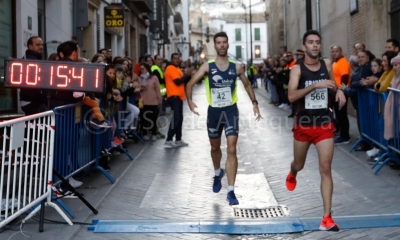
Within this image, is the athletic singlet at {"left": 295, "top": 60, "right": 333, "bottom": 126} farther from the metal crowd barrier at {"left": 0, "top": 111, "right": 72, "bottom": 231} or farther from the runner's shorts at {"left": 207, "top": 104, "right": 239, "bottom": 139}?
the metal crowd barrier at {"left": 0, "top": 111, "right": 72, "bottom": 231}

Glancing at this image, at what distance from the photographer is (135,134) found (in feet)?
47.6

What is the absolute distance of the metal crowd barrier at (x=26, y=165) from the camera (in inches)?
236

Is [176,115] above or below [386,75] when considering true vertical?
below

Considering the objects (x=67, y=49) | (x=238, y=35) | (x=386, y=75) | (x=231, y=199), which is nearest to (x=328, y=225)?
(x=231, y=199)

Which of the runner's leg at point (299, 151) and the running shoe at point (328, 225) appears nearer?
the running shoe at point (328, 225)

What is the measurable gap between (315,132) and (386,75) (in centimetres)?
451

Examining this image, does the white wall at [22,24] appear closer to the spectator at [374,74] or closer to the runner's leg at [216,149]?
the runner's leg at [216,149]

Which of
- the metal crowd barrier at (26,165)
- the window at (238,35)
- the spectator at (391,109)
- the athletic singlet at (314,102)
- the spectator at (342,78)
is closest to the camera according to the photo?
the metal crowd barrier at (26,165)

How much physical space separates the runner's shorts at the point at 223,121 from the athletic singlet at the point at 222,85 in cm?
8

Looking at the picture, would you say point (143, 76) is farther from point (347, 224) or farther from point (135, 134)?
point (347, 224)

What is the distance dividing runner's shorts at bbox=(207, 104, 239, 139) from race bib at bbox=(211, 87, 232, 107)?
2.5 inches

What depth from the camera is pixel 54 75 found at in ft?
25.8

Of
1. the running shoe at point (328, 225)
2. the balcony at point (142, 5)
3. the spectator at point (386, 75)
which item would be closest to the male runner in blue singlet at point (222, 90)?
the running shoe at point (328, 225)

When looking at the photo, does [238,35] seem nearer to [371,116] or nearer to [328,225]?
[371,116]
